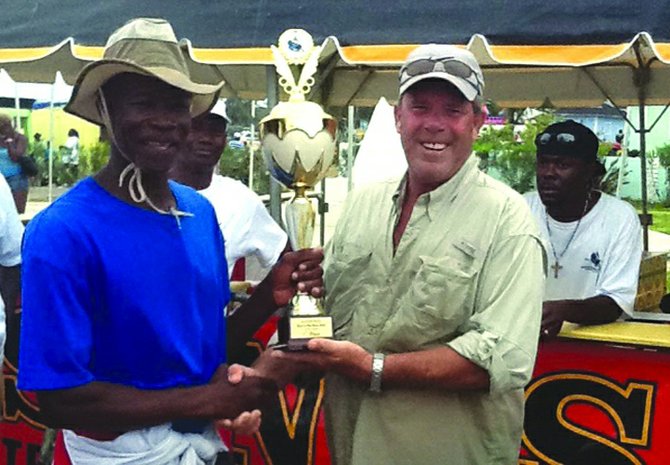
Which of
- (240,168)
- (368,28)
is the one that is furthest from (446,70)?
(240,168)

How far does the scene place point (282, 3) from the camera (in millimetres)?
3953

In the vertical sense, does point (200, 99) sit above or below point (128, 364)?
above

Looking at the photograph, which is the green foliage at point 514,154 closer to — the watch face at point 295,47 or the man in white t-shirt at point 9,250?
the man in white t-shirt at point 9,250

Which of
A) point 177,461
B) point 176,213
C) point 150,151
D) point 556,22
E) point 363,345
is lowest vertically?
point 177,461

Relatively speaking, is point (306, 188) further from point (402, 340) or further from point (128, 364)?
point (128, 364)

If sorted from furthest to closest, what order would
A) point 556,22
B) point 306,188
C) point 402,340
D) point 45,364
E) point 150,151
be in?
point 556,22 → point 306,188 → point 402,340 → point 150,151 → point 45,364

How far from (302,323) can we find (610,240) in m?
1.97

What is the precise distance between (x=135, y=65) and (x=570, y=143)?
7.81ft

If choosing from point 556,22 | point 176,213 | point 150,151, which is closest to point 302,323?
point 176,213

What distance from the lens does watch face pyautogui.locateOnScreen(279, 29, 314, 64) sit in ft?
8.25

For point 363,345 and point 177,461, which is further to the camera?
point 363,345

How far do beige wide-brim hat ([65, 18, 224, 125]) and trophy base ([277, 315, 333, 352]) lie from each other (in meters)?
0.57

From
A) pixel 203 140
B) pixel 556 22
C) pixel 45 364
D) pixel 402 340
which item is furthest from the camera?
pixel 203 140

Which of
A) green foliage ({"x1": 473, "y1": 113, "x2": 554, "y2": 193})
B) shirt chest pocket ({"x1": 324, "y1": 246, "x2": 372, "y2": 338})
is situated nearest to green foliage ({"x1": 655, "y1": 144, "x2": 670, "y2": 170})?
green foliage ({"x1": 473, "y1": 113, "x2": 554, "y2": 193})
